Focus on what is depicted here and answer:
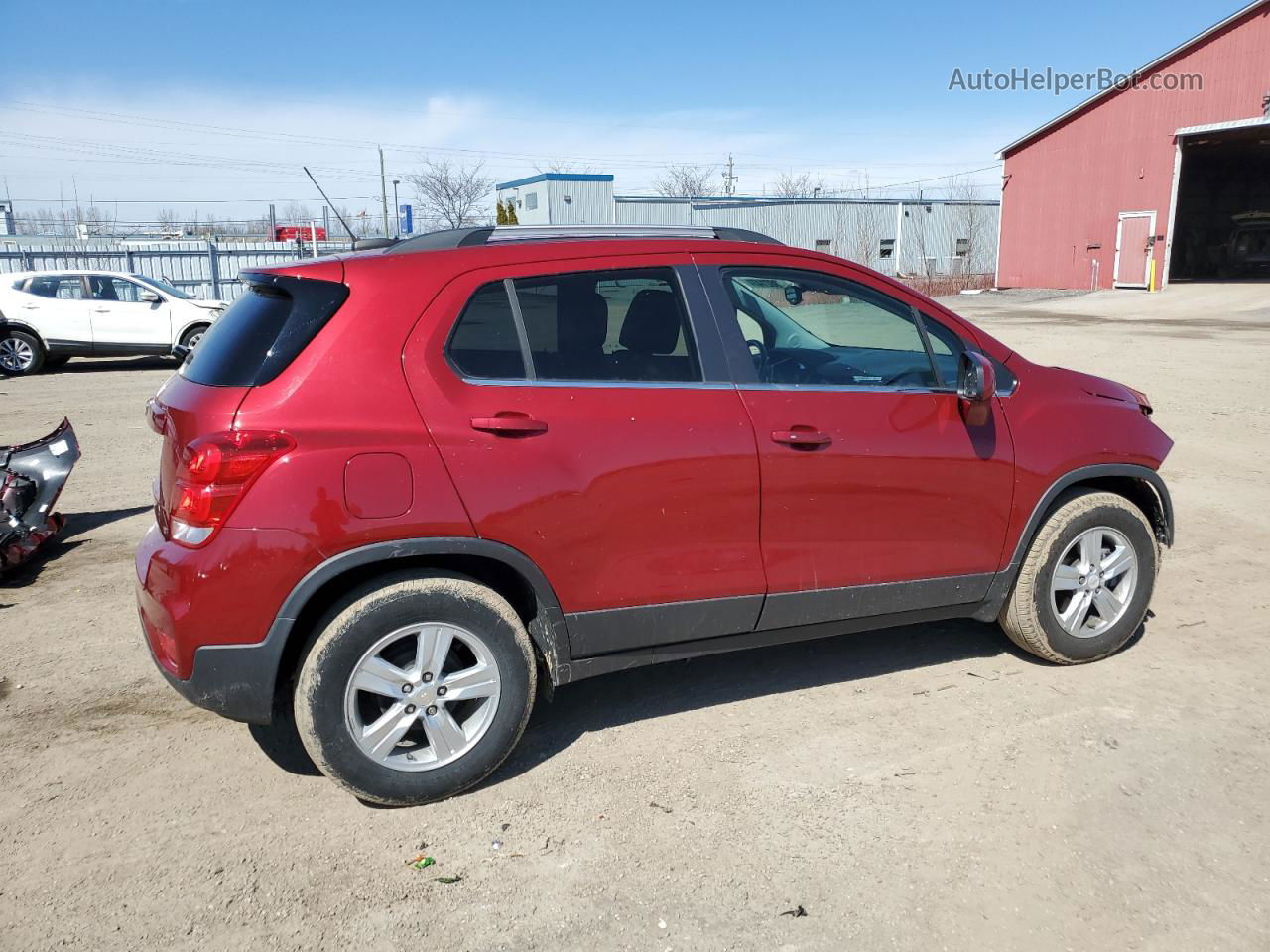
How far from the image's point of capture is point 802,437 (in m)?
3.60

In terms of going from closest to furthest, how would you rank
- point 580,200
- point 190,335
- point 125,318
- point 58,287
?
point 58,287, point 125,318, point 190,335, point 580,200

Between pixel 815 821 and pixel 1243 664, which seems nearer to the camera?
pixel 815 821

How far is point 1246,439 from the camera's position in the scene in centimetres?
911

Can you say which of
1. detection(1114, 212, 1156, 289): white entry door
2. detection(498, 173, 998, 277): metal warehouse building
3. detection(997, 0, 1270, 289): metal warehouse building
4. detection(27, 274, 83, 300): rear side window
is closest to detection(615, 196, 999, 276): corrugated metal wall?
detection(498, 173, 998, 277): metal warehouse building

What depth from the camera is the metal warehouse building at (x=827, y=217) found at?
4394 cm

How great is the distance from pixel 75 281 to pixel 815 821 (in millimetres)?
16262

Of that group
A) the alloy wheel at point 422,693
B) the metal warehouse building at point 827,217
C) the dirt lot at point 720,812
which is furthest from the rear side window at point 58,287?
the metal warehouse building at point 827,217

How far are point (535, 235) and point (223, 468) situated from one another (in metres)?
1.39

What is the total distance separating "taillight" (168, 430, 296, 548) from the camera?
9.71 ft

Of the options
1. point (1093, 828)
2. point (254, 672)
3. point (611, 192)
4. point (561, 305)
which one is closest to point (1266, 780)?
point (1093, 828)

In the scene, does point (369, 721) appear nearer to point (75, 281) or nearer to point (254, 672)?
point (254, 672)

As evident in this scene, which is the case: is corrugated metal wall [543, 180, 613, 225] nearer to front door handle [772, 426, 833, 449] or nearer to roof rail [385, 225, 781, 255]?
roof rail [385, 225, 781, 255]

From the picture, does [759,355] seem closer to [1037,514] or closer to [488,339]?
[488,339]

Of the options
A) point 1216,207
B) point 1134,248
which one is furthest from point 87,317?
point 1216,207
